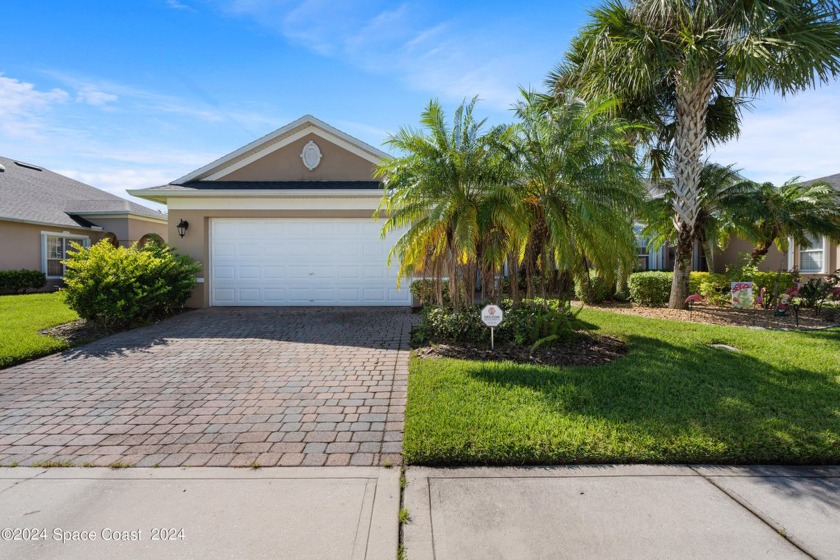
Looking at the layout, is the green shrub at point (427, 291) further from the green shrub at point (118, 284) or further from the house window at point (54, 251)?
the house window at point (54, 251)

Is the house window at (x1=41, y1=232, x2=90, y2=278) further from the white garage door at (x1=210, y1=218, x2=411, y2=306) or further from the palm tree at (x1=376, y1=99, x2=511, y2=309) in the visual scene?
the palm tree at (x1=376, y1=99, x2=511, y2=309)

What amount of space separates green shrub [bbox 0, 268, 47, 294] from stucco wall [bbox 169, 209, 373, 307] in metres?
8.34

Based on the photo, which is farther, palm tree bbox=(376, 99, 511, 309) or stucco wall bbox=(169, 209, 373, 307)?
stucco wall bbox=(169, 209, 373, 307)

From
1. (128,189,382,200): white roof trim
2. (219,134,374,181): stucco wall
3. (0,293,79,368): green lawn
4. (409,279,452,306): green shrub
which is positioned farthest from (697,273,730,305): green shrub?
(0,293,79,368): green lawn

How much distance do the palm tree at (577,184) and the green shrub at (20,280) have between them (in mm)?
17900

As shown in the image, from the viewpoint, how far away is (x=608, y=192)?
21.0 ft

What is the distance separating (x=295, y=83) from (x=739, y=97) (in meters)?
11.1

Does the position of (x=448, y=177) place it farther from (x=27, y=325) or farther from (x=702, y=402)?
(x=27, y=325)

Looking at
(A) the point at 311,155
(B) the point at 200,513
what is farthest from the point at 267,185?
(B) the point at 200,513

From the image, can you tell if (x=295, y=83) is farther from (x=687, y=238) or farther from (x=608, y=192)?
(x=687, y=238)

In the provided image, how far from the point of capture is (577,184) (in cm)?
637

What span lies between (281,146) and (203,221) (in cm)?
297

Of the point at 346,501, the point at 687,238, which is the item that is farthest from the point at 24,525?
the point at 687,238

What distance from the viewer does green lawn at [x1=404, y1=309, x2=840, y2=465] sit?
11.5 ft
